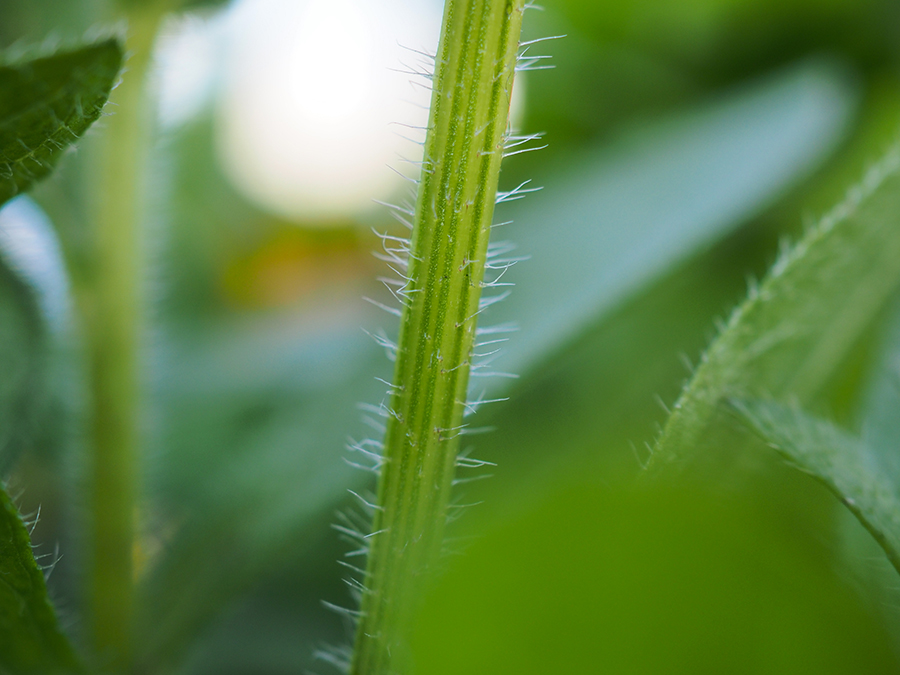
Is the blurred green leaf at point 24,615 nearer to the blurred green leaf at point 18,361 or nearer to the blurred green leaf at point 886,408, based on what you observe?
the blurred green leaf at point 18,361

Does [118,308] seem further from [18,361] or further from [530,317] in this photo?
[530,317]

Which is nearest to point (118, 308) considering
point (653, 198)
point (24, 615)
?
point (24, 615)

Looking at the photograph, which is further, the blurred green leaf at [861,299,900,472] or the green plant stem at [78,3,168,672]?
the green plant stem at [78,3,168,672]

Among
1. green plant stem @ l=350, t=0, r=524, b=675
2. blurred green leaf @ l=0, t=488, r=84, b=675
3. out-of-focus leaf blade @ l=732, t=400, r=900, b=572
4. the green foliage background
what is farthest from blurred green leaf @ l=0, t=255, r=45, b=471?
out-of-focus leaf blade @ l=732, t=400, r=900, b=572

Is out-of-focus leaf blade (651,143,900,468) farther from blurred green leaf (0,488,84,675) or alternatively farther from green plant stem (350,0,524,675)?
blurred green leaf (0,488,84,675)

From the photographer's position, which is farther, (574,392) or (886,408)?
(574,392)

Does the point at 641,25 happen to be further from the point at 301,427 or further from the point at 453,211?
the point at 453,211
